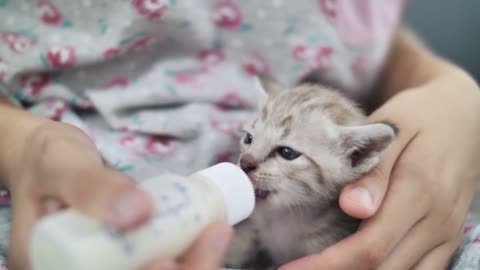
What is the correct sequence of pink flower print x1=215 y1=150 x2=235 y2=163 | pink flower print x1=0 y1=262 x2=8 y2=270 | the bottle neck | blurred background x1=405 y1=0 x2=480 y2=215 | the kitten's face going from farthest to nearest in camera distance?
blurred background x1=405 y1=0 x2=480 y2=215
pink flower print x1=215 y1=150 x2=235 y2=163
the kitten's face
pink flower print x1=0 y1=262 x2=8 y2=270
the bottle neck

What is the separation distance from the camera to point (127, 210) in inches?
20.4

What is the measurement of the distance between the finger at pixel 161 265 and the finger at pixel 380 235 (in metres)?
0.29

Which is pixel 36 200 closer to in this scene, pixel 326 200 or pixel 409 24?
pixel 326 200

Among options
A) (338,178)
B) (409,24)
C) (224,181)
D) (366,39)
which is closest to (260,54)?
(366,39)

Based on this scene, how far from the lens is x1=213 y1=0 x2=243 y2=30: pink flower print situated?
3.83 ft

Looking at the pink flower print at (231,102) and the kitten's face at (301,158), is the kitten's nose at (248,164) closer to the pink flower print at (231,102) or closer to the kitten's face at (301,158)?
the kitten's face at (301,158)

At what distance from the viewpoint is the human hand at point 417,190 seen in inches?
32.6

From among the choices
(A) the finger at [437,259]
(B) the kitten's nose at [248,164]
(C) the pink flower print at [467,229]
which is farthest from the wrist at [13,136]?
(C) the pink flower print at [467,229]

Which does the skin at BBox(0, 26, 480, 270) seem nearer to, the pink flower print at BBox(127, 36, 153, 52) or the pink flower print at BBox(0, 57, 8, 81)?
the pink flower print at BBox(0, 57, 8, 81)

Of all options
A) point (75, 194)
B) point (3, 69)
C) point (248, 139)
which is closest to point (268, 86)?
point (248, 139)

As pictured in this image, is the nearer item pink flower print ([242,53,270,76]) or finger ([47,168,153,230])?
finger ([47,168,153,230])

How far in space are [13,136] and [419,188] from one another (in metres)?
0.69

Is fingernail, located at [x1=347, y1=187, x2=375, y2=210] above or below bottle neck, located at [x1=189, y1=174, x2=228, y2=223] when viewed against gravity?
below

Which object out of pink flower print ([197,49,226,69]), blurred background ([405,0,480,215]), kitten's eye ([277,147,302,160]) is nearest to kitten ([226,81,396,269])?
kitten's eye ([277,147,302,160])
